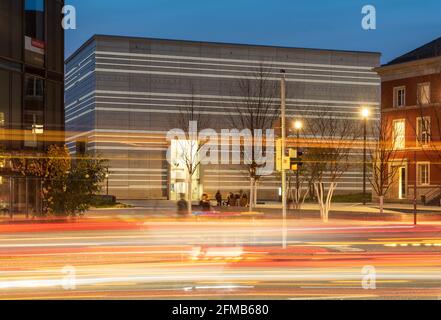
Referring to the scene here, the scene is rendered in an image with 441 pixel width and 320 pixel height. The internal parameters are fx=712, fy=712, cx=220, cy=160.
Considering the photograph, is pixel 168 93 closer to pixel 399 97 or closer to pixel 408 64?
pixel 399 97

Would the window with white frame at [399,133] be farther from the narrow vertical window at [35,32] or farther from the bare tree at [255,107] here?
the narrow vertical window at [35,32]

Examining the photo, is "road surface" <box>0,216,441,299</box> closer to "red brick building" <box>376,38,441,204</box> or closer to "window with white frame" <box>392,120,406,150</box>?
"red brick building" <box>376,38,441,204</box>

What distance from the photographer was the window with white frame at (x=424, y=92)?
5908cm

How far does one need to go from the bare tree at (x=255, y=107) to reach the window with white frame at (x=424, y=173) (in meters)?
13.1

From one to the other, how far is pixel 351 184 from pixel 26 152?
55960 mm

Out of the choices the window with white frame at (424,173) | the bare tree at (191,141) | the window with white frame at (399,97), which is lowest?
the window with white frame at (424,173)

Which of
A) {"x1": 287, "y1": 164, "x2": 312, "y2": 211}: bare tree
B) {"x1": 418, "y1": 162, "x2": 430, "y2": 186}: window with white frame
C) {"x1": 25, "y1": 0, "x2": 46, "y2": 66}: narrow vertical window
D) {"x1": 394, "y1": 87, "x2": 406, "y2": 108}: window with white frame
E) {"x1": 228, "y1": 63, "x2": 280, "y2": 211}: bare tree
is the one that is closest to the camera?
{"x1": 25, "y1": 0, "x2": 46, "y2": 66}: narrow vertical window

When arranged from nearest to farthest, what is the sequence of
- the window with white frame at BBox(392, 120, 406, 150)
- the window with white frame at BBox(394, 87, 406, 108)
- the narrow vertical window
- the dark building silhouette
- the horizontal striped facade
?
the dark building silhouette < the narrow vertical window < the window with white frame at BBox(392, 120, 406, 150) < the window with white frame at BBox(394, 87, 406, 108) < the horizontal striped facade

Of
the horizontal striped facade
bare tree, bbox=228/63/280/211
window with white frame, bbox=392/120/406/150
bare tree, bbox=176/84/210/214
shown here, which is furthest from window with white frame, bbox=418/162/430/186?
bare tree, bbox=176/84/210/214

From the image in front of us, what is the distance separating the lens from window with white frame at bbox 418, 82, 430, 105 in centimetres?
5908

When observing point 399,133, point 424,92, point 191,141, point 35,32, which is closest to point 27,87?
point 35,32

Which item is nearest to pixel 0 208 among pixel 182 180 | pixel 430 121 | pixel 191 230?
pixel 191 230

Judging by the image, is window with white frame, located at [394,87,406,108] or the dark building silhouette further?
window with white frame, located at [394,87,406,108]

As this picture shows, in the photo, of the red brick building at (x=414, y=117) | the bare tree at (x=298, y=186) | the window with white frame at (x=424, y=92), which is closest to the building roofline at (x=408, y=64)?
the red brick building at (x=414, y=117)
